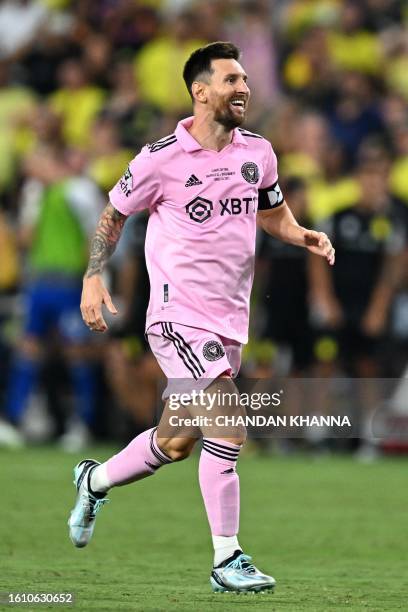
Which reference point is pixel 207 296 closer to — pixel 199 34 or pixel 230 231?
pixel 230 231

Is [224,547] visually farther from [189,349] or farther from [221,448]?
[189,349]

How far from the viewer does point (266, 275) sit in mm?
14359

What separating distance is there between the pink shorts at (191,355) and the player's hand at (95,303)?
319 mm

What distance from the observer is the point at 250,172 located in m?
7.09

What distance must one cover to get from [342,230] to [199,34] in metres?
3.52

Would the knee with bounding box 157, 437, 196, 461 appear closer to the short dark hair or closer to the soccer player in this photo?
the soccer player

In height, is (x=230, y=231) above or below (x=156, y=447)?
above

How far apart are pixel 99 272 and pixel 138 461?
888 mm

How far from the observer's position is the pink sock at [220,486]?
6.75m

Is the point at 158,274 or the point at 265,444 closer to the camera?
the point at 158,274

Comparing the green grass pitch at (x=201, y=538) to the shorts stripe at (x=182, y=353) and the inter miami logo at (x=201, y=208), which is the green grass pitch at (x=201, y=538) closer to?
the shorts stripe at (x=182, y=353)

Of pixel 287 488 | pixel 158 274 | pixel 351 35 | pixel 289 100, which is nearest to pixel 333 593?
pixel 158 274

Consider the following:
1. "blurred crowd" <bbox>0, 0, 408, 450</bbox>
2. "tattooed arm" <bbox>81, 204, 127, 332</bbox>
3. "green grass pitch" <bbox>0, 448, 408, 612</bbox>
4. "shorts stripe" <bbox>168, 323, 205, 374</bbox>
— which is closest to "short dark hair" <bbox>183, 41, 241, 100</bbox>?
"tattooed arm" <bbox>81, 204, 127, 332</bbox>

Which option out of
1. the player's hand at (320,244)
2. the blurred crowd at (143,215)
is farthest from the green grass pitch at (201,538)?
the player's hand at (320,244)
